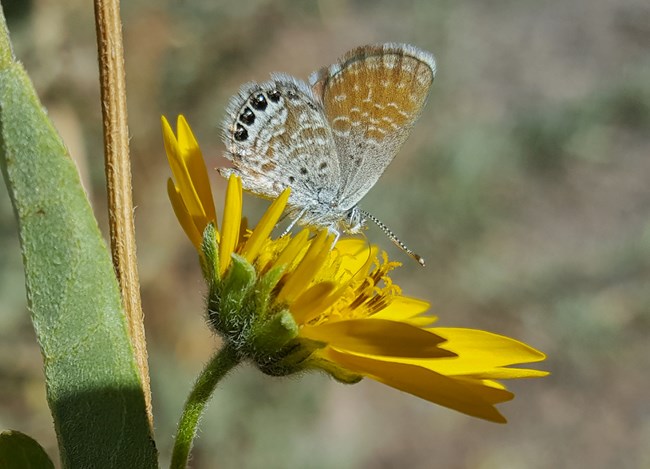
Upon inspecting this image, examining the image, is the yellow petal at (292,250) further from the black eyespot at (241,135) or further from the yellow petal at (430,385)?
the black eyespot at (241,135)

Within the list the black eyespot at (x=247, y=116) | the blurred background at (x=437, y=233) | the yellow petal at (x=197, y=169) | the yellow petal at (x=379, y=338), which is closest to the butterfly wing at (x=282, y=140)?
the black eyespot at (x=247, y=116)

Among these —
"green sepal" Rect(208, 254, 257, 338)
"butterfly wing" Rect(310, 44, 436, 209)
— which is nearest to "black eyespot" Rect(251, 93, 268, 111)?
"butterfly wing" Rect(310, 44, 436, 209)

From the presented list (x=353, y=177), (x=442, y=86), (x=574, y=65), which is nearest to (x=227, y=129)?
(x=353, y=177)

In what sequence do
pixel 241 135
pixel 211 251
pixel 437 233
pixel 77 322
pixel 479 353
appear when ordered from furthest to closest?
pixel 437 233
pixel 241 135
pixel 479 353
pixel 211 251
pixel 77 322

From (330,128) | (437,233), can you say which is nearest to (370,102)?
(330,128)

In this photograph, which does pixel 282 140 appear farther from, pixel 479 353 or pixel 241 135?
pixel 479 353
